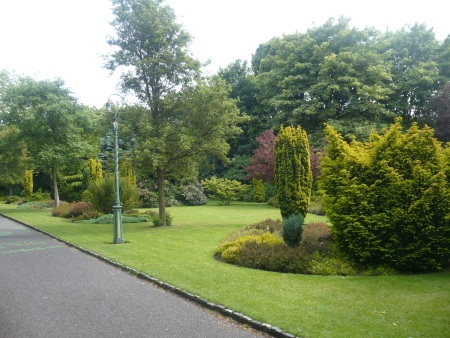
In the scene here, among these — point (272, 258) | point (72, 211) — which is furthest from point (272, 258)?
point (72, 211)

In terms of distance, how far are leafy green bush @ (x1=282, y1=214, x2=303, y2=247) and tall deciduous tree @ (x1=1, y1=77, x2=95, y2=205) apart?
25085 millimetres

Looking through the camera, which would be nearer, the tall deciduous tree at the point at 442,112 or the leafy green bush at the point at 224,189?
the tall deciduous tree at the point at 442,112

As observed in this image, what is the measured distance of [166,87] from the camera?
1950cm

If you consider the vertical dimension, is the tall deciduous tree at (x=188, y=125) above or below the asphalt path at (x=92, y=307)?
above

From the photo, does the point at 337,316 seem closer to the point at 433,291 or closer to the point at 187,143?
the point at 433,291

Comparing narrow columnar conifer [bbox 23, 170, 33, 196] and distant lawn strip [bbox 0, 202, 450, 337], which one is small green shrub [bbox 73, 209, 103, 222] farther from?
narrow columnar conifer [bbox 23, 170, 33, 196]

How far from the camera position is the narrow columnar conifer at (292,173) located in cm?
1373

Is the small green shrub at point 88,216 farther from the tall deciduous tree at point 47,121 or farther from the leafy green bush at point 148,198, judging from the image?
the leafy green bush at point 148,198

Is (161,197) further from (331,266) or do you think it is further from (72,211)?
(331,266)

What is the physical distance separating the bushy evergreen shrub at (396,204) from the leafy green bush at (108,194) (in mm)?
16672

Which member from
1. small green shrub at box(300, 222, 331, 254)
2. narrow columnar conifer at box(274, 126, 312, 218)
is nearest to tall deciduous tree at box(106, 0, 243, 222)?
narrow columnar conifer at box(274, 126, 312, 218)

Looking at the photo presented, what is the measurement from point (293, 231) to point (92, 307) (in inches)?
213

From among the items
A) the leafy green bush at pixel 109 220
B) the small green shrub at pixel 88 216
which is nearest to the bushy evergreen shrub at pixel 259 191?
the leafy green bush at pixel 109 220

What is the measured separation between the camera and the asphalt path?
568 centimetres
